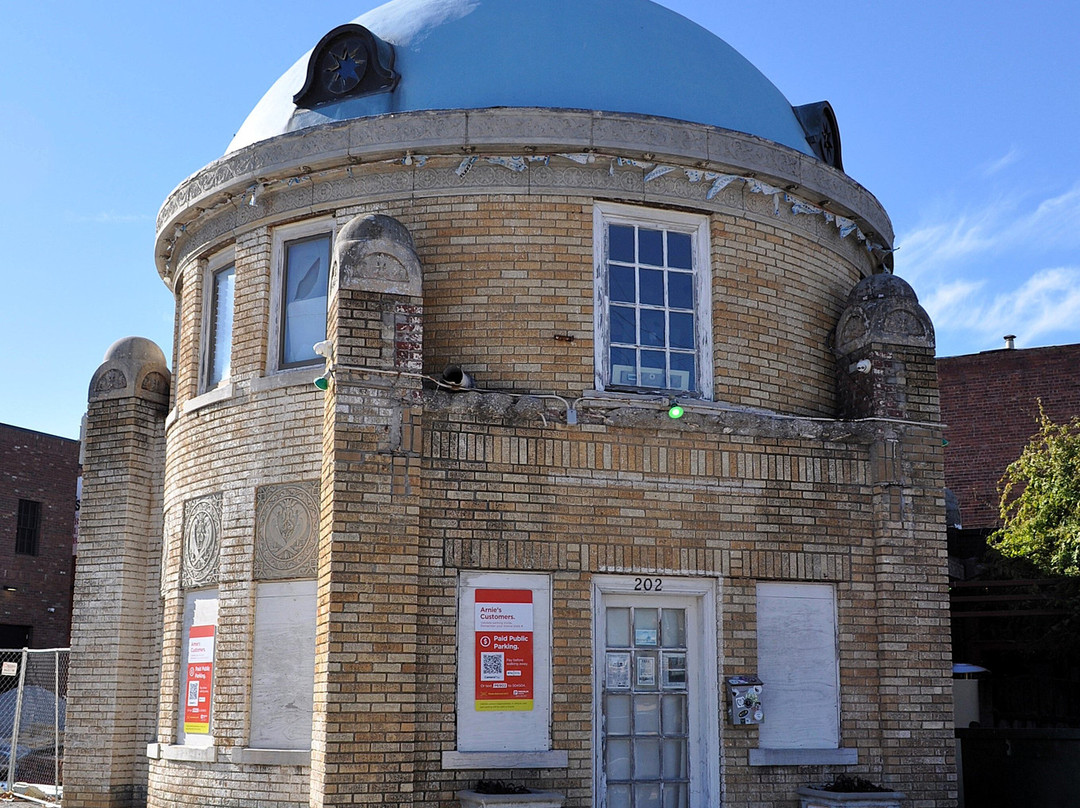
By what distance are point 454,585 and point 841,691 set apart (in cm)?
369

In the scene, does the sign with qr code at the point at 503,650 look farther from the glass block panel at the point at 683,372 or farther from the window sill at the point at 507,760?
the glass block panel at the point at 683,372

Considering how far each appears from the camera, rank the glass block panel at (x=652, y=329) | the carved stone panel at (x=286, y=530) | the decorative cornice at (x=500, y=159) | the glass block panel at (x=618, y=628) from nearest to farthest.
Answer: the glass block panel at (x=618, y=628) → the carved stone panel at (x=286, y=530) → the decorative cornice at (x=500, y=159) → the glass block panel at (x=652, y=329)

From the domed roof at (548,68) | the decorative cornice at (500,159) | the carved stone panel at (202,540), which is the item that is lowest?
the carved stone panel at (202,540)

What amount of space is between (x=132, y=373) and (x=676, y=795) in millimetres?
7884

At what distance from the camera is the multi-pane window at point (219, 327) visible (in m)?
12.6

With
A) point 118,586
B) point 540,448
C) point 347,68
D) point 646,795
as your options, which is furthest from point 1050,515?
point 118,586

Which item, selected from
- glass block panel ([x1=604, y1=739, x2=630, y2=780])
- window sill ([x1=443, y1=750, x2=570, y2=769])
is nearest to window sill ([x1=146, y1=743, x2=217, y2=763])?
window sill ([x1=443, y1=750, x2=570, y2=769])

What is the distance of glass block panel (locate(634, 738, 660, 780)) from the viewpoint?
10562 mm

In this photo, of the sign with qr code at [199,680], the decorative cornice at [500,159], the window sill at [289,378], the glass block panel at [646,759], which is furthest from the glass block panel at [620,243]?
the sign with qr code at [199,680]

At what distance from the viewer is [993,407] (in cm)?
2706

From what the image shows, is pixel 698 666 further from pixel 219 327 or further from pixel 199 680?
pixel 219 327

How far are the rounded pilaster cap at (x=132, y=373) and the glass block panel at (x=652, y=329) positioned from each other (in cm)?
625

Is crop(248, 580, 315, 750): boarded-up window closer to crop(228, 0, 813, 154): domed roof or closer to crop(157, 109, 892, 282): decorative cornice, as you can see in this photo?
crop(157, 109, 892, 282): decorative cornice

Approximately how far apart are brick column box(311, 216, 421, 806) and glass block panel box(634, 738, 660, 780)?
205 centimetres
